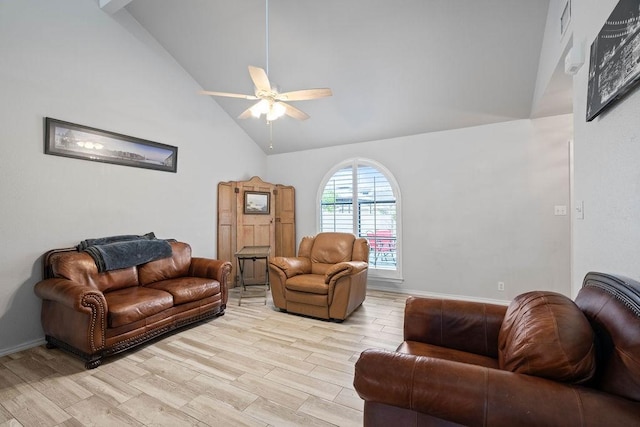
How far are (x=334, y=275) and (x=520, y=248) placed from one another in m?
2.58

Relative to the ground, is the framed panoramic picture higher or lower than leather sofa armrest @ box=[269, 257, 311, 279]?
higher

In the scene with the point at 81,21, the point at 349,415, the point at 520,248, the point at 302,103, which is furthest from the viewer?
the point at 302,103

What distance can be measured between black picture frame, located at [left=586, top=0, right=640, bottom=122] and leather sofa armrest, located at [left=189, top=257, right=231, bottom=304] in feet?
11.9

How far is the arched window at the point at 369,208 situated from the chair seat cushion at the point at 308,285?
1.44 metres

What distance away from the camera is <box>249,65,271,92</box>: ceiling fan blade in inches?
87.9

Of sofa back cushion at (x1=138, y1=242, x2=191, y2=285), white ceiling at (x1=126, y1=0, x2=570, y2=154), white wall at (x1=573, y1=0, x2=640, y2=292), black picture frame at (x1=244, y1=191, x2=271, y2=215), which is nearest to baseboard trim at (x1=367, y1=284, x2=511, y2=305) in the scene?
white wall at (x1=573, y1=0, x2=640, y2=292)

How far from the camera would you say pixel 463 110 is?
3764mm

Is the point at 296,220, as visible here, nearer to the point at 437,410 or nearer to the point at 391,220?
the point at 391,220

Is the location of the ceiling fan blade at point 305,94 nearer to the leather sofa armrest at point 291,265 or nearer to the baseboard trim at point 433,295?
the leather sofa armrest at point 291,265

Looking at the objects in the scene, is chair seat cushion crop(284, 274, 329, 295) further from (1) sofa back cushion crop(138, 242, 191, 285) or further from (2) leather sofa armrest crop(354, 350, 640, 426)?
(2) leather sofa armrest crop(354, 350, 640, 426)

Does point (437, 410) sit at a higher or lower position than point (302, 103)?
lower

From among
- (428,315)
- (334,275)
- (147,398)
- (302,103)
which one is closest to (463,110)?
(302,103)

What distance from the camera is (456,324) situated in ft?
5.61

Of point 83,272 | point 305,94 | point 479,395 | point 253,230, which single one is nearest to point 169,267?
point 83,272
